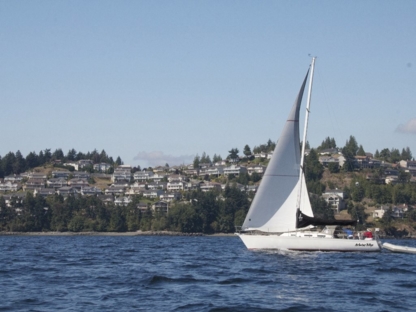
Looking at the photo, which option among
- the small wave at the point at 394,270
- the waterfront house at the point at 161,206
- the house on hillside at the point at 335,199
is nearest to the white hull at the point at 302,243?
the small wave at the point at 394,270

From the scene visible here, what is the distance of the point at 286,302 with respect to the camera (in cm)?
2530

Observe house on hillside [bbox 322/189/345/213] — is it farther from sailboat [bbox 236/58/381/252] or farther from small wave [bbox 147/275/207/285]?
small wave [bbox 147/275/207/285]

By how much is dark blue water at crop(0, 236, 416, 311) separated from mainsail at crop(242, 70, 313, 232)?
415 cm

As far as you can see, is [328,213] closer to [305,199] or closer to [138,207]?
[138,207]

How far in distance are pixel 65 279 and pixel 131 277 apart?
3.00 m

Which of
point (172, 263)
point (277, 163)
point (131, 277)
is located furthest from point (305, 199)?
point (131, 277)

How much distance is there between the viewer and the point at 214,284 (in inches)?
1188

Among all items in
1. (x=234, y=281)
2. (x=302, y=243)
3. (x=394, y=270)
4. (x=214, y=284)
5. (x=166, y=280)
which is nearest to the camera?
(x=214, y=284)

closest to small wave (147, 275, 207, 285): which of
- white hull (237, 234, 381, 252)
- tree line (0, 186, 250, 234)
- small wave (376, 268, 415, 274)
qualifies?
small wave (376, 268, 415, 274)

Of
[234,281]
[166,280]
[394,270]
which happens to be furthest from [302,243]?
[166,280]

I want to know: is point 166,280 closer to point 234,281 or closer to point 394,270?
point 234,281

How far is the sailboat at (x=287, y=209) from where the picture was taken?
154 feet

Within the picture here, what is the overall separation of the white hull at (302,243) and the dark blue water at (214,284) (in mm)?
1928

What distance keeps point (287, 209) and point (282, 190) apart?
1.33 metres
